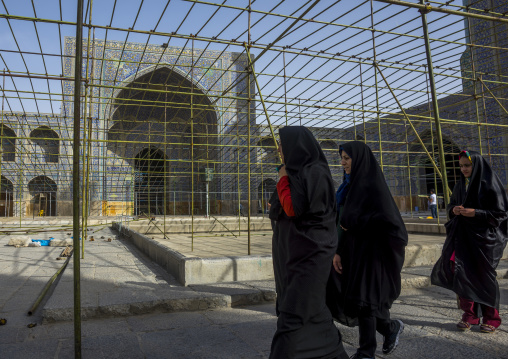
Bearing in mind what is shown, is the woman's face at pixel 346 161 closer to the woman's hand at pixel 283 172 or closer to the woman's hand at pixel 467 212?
the woman's hand at pixel 283 172

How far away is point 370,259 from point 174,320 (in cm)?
148

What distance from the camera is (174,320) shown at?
2775mm

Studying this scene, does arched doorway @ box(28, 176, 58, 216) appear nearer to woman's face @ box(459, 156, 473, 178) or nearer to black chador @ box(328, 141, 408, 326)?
black chador @ box(328, 141, 408, 326)

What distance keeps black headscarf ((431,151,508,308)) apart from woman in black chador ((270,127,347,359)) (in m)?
1.31

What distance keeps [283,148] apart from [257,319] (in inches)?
60.1

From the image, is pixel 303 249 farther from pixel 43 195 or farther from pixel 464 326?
pixel 43 195

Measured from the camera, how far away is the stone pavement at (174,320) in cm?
219

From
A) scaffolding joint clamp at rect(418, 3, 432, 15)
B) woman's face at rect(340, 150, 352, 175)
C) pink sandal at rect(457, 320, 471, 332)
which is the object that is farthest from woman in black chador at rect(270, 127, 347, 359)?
scaffolding joint clamp at rect(418, 3, 432, 15)

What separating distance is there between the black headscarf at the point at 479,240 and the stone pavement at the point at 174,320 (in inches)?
11.3

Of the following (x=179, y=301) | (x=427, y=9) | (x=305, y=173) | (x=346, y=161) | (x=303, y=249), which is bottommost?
(x=179, y=301)

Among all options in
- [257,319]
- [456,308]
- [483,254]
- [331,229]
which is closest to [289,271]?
[331,229]

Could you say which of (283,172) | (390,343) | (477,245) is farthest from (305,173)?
(477,245)

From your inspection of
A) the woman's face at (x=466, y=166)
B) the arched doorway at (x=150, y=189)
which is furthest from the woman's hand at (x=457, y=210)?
the arched doorway at (x=150, y=189)

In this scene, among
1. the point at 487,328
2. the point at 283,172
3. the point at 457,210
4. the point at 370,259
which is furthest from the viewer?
the point at 457,210
